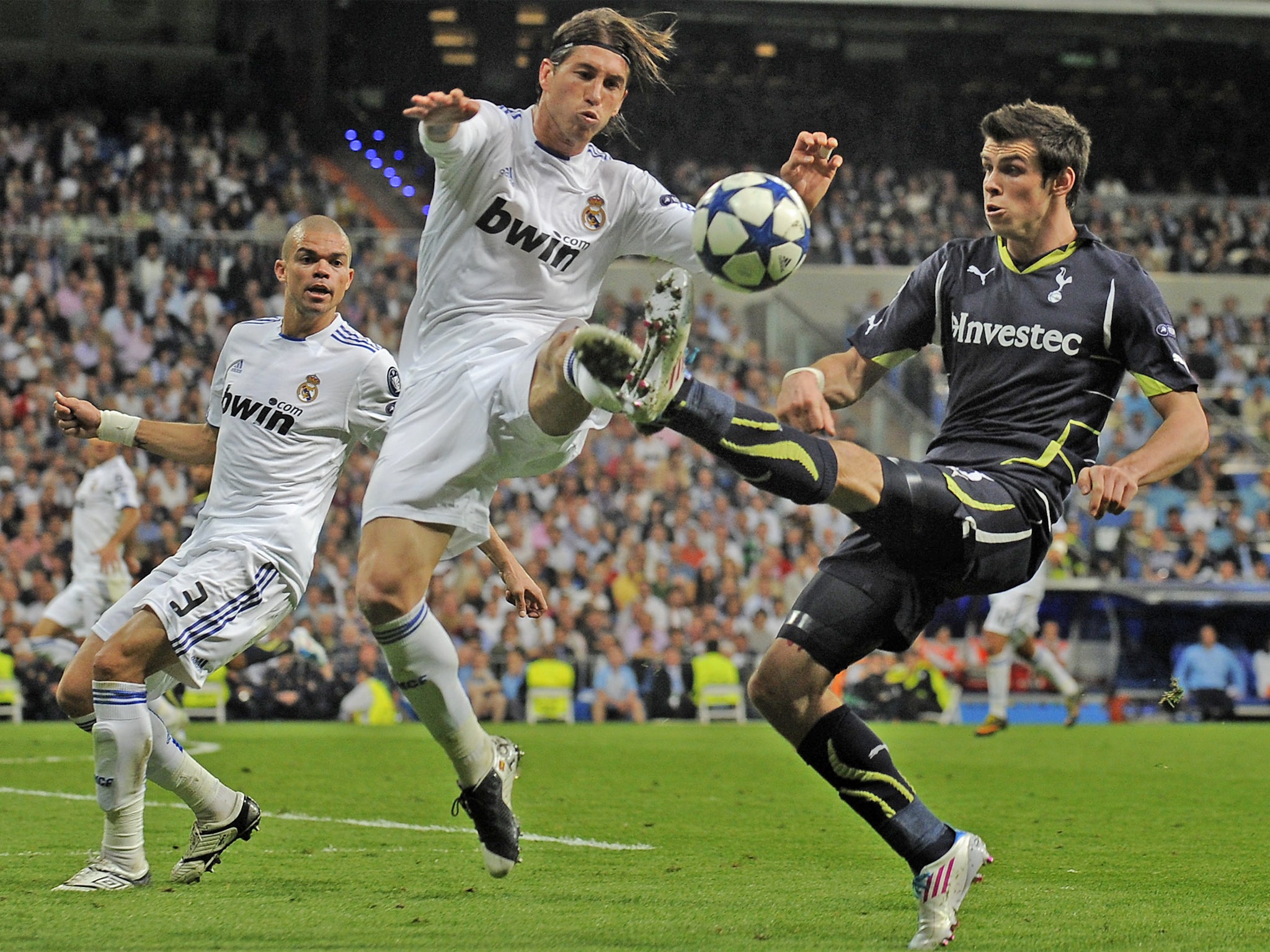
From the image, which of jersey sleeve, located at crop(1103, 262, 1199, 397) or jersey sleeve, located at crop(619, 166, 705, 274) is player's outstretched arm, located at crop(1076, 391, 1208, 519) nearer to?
jersey sleeve, located at crop(1103, 262, 1199, 397)

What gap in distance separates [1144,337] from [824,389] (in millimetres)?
1071

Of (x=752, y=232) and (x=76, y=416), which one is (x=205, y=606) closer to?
(x=76, y=416)

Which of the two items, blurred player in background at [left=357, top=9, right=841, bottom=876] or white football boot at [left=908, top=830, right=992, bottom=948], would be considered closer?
white football boot at [left=908, top=830, right=992, bottom=948]

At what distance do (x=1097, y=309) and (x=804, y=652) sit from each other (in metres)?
1.52

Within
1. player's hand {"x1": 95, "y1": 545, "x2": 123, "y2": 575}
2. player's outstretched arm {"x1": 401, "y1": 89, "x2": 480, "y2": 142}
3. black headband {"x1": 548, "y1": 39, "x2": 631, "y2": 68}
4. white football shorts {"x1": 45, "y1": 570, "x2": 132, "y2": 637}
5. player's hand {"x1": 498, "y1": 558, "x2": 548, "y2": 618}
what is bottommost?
white football shorts {"x1": 45, "y1": 570, "x2": 132, "y2": 637}

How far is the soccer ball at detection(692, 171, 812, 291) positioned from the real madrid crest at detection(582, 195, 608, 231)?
70 cm

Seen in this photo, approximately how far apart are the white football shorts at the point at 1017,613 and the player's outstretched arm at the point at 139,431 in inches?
343

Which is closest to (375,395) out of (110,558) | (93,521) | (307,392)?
(307,392)

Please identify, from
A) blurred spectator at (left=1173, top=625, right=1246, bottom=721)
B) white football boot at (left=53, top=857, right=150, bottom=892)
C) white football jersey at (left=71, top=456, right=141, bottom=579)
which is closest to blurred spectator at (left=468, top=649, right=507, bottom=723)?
white football jersey at (left=71, top=456, right=141, bottom=579)

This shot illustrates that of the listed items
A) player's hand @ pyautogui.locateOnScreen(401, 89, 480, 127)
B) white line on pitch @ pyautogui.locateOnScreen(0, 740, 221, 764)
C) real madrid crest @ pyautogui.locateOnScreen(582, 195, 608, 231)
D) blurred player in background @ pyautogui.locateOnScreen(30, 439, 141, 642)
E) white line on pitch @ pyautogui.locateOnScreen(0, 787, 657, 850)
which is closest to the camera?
player's hand @ pyautogui.locateOnScreen(401, 89, 480, 127)

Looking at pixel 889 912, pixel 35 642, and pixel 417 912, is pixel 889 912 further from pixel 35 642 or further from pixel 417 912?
pixel 35 642

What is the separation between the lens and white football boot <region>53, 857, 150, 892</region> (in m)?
5.64

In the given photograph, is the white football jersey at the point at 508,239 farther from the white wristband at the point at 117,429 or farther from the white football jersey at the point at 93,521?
the white football jersey at the point at 93,521

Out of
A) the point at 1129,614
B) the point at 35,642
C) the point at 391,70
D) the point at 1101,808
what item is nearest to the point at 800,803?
the point at 1101,808
